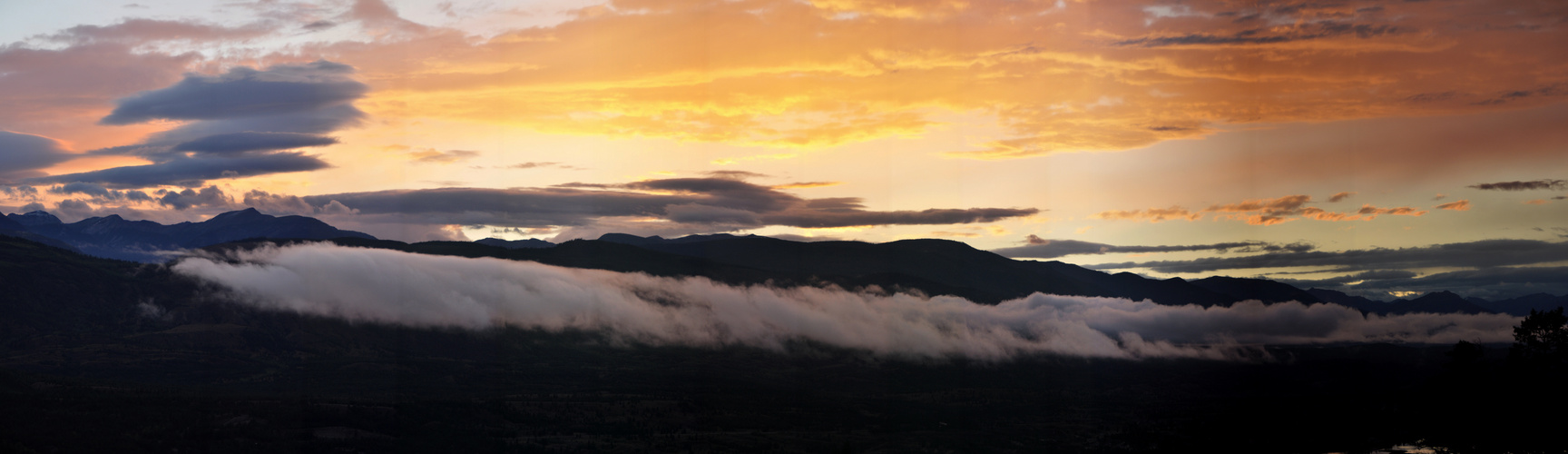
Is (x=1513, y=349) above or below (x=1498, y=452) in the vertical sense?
above

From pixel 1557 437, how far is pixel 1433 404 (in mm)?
19124

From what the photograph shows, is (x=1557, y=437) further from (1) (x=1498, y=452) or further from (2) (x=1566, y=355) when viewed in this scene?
(2) (x=1566, y=355)

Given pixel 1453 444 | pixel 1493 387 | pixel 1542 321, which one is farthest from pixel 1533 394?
pixel 1542 321

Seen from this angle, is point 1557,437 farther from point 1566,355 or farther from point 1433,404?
point 1566,355

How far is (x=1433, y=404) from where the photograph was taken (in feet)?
559

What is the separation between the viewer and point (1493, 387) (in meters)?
153

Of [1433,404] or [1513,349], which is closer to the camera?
[1513,349]

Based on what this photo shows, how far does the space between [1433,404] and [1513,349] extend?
28301 millimetres

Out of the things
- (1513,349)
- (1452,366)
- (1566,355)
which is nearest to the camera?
(1566,355)

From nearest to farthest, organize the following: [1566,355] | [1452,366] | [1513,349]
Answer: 1. [1566,355]
2. [1513,349]
3. [1452,366]

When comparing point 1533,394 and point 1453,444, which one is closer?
point 1533,394

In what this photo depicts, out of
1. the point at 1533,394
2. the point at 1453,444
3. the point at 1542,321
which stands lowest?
the point at 1453,444

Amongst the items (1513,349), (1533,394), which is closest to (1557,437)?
(1533,394)

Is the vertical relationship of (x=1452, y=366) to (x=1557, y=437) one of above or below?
above
